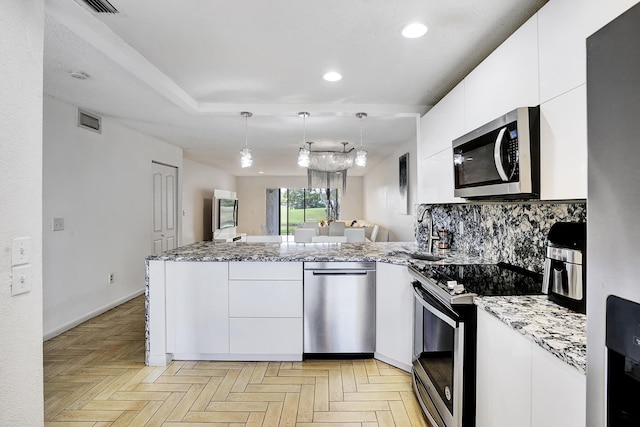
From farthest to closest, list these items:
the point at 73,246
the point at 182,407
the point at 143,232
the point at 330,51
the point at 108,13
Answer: the point at 143,232 → the point at 73,246 → the point at 330,51 → the point at 182,407 → the point at 108,13

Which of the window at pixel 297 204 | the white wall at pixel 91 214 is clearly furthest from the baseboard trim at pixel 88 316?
the window at pixel 297 204

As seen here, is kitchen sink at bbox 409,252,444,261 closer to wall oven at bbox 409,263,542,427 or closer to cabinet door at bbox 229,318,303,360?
wall oven at bbox 409,263,542,427

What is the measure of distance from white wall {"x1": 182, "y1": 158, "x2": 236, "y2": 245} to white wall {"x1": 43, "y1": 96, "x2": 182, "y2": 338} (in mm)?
1800

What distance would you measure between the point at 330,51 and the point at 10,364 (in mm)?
2203

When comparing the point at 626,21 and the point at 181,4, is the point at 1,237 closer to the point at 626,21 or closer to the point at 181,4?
the point at 181,4

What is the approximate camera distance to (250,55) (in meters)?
2.36

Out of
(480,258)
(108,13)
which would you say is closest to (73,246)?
(108,13)

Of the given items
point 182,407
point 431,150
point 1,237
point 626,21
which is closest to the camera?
point 626,21

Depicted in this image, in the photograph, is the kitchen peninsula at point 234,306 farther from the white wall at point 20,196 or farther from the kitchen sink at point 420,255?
the white wall at point 20,196

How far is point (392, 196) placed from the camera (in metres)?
6.32

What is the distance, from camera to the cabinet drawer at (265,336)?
271 cm

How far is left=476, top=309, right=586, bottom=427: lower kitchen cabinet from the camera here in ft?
3.22

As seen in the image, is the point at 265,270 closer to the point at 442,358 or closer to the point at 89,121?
the point at 442,358

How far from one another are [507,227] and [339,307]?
1.32 metres
